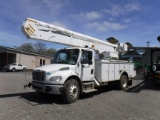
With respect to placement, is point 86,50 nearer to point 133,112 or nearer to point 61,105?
point 61,105

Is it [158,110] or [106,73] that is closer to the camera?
[158,110]

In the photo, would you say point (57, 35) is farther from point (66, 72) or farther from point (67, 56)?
point (66, 72)

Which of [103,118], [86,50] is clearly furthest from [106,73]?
[103,118]

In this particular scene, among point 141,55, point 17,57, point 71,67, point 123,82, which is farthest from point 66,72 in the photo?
point 17,57

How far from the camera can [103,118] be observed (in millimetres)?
6680

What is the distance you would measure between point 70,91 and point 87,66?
1816 millimetres

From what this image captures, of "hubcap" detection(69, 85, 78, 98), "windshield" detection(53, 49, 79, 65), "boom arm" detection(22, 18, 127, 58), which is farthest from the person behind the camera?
"windshield" detection(53, 49, 79, 65)

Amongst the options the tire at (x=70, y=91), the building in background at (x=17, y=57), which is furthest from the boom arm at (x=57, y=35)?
the building in background at (x=17, y=57)

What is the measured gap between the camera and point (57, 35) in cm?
973

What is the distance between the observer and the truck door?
32.1 ft

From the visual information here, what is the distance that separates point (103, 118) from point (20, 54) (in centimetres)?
3818

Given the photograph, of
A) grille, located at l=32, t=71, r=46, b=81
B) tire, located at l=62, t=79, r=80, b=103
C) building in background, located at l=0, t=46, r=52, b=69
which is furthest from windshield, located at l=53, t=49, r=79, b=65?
building in background, located at l=0, t=46, r=52, b=69

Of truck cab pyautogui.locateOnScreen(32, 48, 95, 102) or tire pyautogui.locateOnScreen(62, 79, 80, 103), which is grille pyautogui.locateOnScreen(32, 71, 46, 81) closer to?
truck cab pyautogui.locateOnScreen(32, 48, 95, 102)

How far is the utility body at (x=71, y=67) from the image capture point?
8.48m
